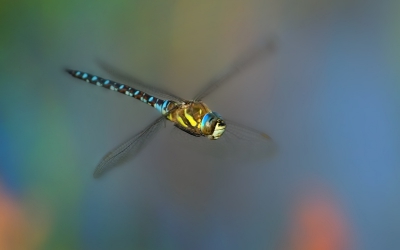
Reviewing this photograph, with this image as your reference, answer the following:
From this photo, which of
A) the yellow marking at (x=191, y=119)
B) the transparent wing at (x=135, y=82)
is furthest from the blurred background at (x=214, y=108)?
the yellow marking at (x=191, y=119)

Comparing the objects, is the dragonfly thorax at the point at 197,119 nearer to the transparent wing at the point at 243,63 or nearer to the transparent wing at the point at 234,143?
the transparent wing at the point at 234,143

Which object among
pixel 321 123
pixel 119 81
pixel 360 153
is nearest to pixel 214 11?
pixel 119 81

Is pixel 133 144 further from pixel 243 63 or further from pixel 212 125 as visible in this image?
pixel 243 63

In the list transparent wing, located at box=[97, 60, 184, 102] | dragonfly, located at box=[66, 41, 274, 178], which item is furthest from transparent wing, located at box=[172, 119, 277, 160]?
transparent wing, located at box=[97, 60, 184, 102]

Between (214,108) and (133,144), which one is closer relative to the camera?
(133,144)

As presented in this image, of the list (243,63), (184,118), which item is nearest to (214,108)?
(243,63)

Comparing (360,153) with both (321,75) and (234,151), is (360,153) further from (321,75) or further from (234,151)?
(234,151)
